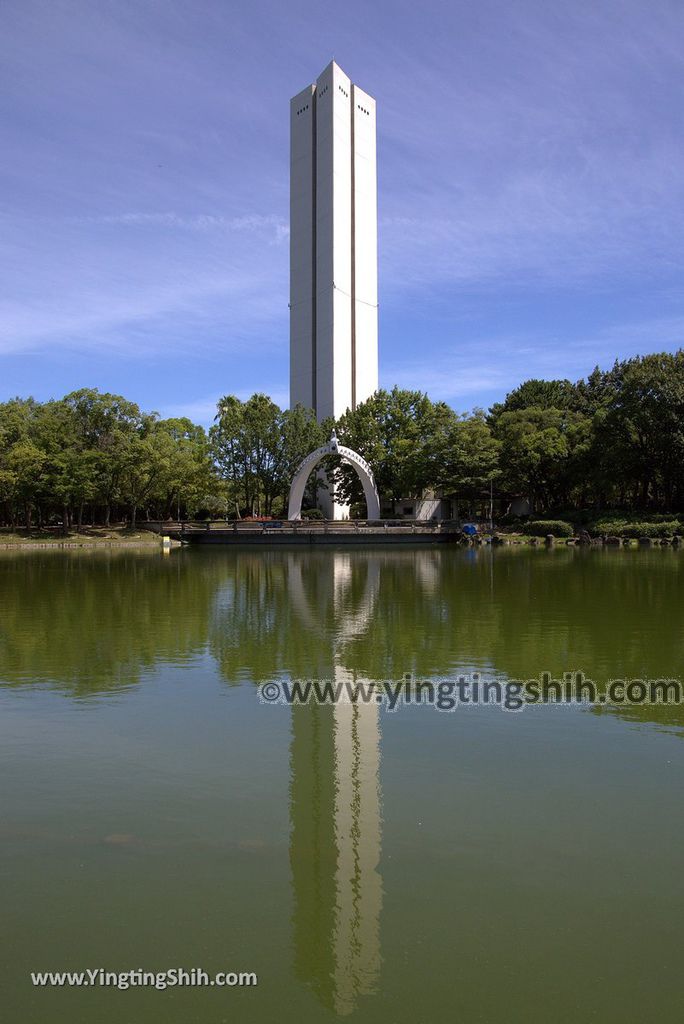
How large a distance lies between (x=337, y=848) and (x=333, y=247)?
220 feet

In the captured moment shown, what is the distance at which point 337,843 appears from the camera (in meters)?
5.15

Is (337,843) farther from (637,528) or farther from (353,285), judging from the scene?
(353,285)

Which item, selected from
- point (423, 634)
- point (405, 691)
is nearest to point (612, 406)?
point (423, 634)

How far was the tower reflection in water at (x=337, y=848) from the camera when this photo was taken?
12.6 feet

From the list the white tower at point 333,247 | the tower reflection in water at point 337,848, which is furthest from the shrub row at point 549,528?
the tower reflection in water at point 337,848

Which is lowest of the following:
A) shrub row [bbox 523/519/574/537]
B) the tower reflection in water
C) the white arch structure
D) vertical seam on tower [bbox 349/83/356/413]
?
the tower reflection in water

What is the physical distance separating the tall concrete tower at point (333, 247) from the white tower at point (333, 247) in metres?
0.09

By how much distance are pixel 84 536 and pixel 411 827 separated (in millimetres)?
52709

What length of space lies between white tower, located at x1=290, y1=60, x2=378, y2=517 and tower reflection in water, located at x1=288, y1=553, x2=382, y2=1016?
5952 centimetres

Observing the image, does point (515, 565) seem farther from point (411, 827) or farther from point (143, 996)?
point (143, 996)

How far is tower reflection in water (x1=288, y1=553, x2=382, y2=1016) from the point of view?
385 centimetres

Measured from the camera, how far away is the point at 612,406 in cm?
5366

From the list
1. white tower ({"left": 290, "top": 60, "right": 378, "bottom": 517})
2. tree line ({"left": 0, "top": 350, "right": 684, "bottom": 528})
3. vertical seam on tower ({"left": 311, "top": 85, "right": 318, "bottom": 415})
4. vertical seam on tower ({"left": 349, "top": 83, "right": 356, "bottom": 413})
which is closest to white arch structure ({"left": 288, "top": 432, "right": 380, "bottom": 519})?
tree line ({"left": 0, "top": 350, "right": 684, "bottom": 528})

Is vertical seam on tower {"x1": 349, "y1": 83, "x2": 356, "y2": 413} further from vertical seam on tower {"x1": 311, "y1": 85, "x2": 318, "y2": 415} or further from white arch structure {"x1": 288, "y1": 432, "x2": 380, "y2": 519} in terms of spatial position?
white arch structure {"x1": 288, "y1": 432, "x2": 380, "y2": 519}
